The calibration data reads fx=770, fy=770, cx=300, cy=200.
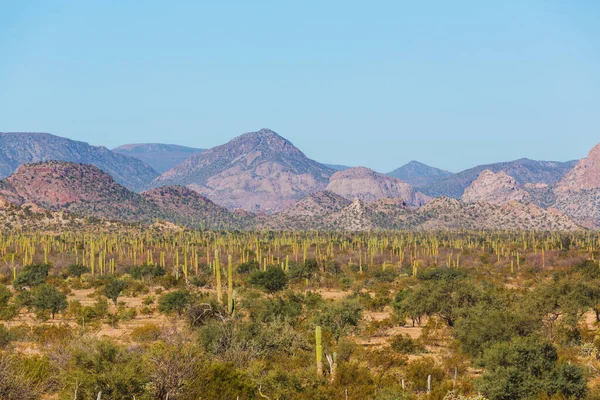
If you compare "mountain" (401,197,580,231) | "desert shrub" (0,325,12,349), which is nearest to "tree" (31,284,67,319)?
"desert shrub" (0,325,12,349)

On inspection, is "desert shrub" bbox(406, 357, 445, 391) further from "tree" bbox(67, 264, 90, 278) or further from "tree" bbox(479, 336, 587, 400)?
"tree" bbox(67, 264, 90, 278)

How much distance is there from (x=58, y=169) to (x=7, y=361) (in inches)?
7383

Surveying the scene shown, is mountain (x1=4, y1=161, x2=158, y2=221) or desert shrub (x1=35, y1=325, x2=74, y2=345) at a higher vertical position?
mountain (x1=4, y1=161, x2=158, y2=221)

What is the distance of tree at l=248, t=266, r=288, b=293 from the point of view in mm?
56597

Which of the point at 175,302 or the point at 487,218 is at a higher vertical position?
the point at 487,218

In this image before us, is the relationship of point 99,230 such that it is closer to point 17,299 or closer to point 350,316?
point 17,299

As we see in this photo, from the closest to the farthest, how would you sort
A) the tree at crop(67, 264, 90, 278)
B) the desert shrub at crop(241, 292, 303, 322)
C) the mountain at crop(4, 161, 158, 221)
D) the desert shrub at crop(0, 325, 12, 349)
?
the desert shrub at crop(0, 325, 12, 349)
the desert shrub at crop(241, 292, 303, 322)
the tree at crop(67, 264, 90, 278)
the mountain at crop(4, 161, 158, 221)

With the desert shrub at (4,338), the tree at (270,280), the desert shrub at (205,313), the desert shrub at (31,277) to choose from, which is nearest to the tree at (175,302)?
the desert shrub at (205,313)

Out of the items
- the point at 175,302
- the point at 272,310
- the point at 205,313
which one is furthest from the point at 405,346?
the point at 175,302

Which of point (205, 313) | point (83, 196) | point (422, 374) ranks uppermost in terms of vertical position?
point (83, 196)

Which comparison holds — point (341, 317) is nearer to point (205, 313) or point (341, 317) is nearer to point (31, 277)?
point (205, 313)

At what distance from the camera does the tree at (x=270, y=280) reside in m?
56.6

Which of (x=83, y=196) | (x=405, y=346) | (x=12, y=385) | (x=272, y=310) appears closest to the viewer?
(x=12, y=385)

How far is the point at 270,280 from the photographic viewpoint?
57375mm
